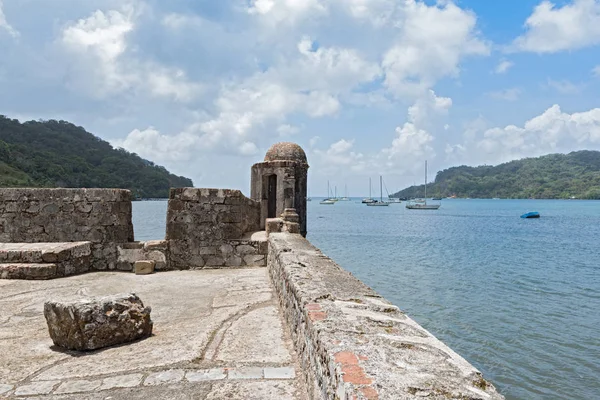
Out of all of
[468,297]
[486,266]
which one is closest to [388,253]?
[486,266]

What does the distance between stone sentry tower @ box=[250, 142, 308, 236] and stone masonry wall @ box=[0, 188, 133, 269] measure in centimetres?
592

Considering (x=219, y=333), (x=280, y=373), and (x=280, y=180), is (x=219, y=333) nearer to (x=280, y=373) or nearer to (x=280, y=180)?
(x=280, y=373)

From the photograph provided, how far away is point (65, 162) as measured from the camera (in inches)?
3147

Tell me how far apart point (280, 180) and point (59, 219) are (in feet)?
23.1

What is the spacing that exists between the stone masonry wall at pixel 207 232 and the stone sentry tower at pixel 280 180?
528 cm

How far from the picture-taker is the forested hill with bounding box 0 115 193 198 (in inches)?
2537

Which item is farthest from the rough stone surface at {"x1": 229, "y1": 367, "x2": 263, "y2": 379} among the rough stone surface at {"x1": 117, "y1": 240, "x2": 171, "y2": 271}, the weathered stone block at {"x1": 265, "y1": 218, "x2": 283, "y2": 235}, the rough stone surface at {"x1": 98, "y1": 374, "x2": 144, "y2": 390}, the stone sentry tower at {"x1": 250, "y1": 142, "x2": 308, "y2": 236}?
the stone sentry tower at {"x1": 250, "y1": 142, "x2": 308, "y2": 236}

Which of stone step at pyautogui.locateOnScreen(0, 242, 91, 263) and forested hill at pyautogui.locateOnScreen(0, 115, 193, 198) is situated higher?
forested hill at pyautogui.locateOnScreen(0, 115, 193, 198)

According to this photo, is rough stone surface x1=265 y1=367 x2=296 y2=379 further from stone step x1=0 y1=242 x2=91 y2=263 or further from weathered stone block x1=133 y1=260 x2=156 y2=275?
stone step x1=0 y1=242 x2=91 y2=263

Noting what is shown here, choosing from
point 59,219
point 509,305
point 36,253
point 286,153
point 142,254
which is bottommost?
point 509,305

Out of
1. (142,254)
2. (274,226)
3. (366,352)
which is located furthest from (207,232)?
(366,352)

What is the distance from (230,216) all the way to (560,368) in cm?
750

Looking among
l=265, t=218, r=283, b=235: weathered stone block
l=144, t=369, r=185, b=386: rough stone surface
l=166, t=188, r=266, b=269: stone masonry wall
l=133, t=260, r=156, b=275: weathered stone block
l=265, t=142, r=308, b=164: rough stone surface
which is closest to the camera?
l=144, t=369, r=185, b=386: rough stone surface

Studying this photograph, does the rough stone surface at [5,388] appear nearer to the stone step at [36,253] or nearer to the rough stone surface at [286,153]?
the stone step at [36,253]
